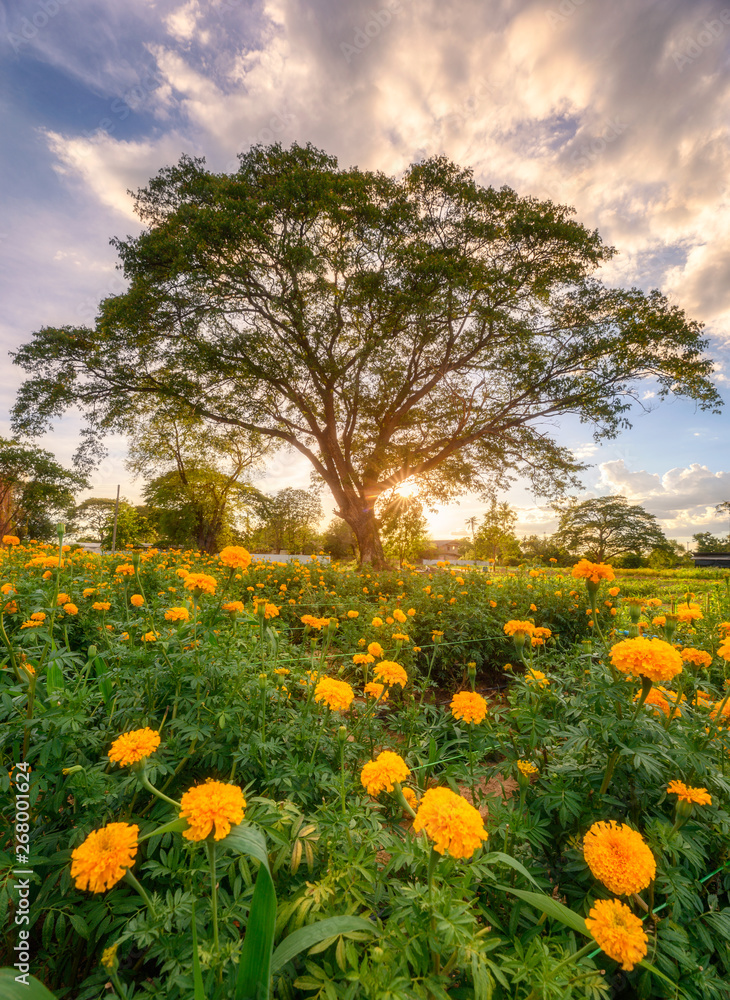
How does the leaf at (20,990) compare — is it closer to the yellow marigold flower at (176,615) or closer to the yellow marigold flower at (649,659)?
the yellow marigold flower at (176,615)

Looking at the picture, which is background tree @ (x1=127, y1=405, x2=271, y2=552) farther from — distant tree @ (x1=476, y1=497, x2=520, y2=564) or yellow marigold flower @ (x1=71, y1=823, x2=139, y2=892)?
yellow marigold flower @ (x1=71, y1=823, x2=139, y2=892)

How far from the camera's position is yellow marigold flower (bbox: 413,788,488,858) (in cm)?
83

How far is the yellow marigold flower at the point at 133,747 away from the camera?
100 cm

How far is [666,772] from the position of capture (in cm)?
131

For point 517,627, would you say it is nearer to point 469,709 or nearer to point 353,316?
point 469,709

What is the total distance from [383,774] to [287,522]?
117 feet

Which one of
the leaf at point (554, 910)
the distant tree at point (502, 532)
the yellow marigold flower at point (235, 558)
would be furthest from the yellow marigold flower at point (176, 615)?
the distant tree at point (502, 532)

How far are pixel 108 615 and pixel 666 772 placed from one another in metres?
3.07

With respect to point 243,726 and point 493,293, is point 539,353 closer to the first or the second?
point 493,293

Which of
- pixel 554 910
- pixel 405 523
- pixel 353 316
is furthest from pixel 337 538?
Result: pixel 554 910

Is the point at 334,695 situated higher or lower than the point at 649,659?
lower

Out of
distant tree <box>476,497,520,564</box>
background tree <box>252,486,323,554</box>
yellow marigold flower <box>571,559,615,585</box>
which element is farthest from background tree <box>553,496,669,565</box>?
yellow marigold flower <box>571,559,615,585</box>

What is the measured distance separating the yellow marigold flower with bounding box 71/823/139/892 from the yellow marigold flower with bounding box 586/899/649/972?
2.87ft

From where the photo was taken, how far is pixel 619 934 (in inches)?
30.0
